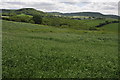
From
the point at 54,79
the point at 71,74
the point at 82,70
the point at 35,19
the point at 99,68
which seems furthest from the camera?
the point at 35,19

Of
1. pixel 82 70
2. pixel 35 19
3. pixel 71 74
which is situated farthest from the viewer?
pixel 35 19

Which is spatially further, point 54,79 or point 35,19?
point 35,19

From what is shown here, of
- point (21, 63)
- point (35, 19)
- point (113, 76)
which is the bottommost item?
point (113, 76)

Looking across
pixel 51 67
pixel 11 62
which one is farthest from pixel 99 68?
pixel 11 62

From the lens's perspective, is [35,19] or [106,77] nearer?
[106,77]

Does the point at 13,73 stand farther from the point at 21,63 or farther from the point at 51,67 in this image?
the point at 51,67

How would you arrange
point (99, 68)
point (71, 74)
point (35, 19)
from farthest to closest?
point (35, 19), point (99, 68), point (71, 74)

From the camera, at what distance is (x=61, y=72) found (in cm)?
1408

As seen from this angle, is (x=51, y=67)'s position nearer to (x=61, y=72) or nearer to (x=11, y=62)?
(x=61, y=72)

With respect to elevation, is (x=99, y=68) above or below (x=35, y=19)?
below

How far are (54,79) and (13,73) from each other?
3842mm

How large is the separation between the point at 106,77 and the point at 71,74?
3.63 meters

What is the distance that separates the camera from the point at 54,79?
492 inches

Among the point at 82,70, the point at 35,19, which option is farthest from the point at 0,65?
the point at 35,19
